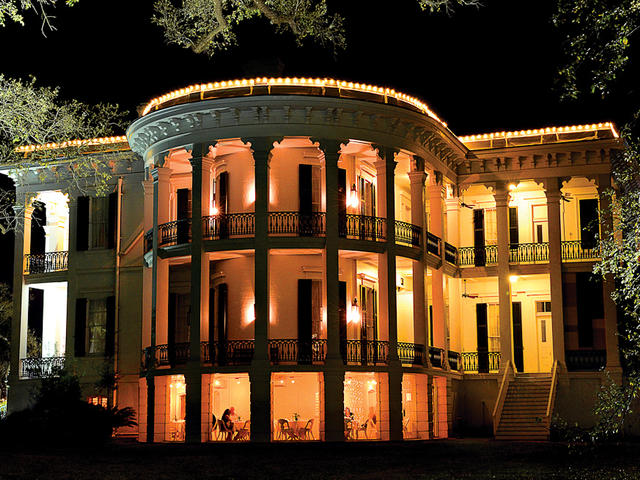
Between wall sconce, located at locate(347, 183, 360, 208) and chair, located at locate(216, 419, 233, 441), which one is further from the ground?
wall sconce, located at locate(347, 183, 360, 208)

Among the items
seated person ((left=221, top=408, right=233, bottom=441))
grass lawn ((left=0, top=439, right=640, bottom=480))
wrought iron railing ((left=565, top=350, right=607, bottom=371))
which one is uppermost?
wrought iron railing ((left=565, top=350, right=607, bottom=371))

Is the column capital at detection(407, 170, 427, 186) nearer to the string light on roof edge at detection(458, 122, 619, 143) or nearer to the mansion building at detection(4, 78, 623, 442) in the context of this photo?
the mansion building at detection(4, 78, 623, 442)

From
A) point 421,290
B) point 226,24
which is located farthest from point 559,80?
point 421,290

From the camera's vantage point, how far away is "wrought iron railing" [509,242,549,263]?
116ft

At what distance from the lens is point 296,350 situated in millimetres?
28516

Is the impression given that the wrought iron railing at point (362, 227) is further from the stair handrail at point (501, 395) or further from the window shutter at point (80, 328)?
the window shutter at point (80, 328)

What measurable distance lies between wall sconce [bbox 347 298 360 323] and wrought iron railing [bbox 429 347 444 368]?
2876mm

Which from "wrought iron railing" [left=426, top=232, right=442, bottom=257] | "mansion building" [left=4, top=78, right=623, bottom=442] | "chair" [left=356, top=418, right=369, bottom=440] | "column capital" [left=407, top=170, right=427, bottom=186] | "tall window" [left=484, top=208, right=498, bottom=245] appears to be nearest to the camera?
"mansion building" [left=4, top=78, right=623, bottom=442]

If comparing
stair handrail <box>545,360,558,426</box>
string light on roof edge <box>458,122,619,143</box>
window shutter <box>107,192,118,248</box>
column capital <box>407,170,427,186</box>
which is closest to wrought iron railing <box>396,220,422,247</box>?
column capital <box>407,170,427,186</box>

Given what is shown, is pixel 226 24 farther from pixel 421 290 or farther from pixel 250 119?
pixel 421 290

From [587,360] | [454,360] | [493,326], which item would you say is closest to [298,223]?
[454,360]

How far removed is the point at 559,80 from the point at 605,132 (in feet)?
71.2

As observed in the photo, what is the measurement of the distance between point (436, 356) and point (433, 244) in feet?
12.9

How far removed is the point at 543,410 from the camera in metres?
31.6
